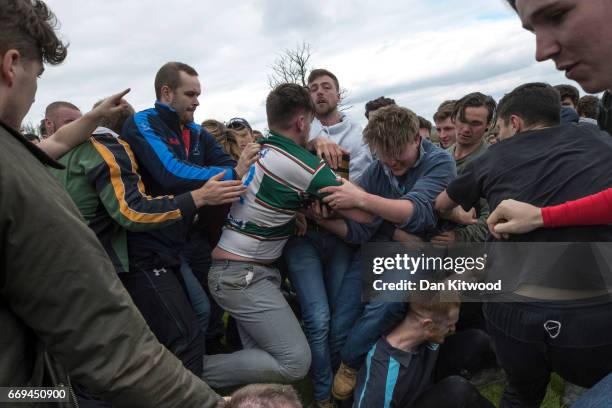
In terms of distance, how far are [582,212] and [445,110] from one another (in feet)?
13.6

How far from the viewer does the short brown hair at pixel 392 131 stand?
294 cm

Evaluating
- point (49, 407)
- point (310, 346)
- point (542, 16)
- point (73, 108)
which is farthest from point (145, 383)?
point (73, 108)

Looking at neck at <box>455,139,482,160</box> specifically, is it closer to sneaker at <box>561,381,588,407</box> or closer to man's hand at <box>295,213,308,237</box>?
man's hand at <box>295,213,308,237</box>

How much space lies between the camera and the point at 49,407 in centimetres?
120

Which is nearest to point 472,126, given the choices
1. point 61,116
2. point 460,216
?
point 460,216

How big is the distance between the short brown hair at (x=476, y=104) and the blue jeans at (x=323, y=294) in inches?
73.7

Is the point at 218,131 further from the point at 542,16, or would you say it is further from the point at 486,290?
the point at 542,16

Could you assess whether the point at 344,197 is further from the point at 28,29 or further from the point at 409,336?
the point at 28,29

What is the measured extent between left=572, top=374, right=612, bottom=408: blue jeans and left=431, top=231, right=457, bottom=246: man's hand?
1926mm

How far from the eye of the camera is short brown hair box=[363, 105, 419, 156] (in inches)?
116

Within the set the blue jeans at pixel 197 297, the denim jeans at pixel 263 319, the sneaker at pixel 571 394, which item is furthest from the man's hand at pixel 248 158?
the sneaker at pixel 571 394

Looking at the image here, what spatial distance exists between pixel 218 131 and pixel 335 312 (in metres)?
2.30

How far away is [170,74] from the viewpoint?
357 centimetres

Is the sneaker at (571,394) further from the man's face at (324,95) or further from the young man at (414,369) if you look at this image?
the man's face at (324,95)
